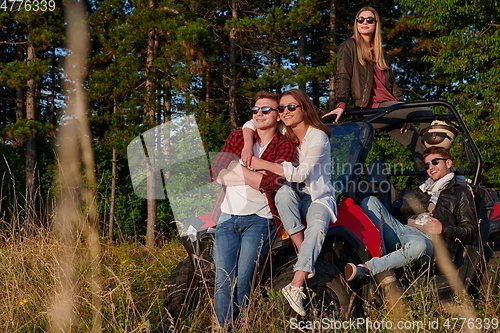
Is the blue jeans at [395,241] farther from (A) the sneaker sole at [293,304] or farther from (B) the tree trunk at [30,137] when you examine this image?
(B) the tree trunk at [30,137]

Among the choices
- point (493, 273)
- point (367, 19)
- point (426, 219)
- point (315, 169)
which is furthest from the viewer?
point (367, 19)

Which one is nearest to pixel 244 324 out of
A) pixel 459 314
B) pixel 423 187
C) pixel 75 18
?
pixel 459 314

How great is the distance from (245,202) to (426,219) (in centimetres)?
158

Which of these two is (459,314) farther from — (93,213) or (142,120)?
(142,120)

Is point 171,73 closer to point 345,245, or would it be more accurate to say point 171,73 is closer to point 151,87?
point 151,87

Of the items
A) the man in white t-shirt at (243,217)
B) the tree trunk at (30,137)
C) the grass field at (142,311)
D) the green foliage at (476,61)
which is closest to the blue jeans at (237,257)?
the man in white t-shirt at (243,217)

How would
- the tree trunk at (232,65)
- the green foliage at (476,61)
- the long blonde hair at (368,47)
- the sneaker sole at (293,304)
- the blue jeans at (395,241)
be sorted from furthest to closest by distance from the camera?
the tree trunk at (232,65)
the green foliage at (476,61)
the long blonde hair at (368,47)
the blue jeans at (395,241)
the sneaker sole at (293,304)

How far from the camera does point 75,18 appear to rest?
241 centimetres

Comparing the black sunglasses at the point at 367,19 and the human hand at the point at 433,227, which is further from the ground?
the black sunglasses at the point at 367,19

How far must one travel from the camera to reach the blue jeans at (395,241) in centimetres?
349

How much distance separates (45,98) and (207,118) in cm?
1001

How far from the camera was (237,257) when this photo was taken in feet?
11.1

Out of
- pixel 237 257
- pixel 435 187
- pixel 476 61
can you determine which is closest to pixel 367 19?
pixel 435 187

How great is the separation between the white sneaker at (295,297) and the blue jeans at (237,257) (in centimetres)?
29
